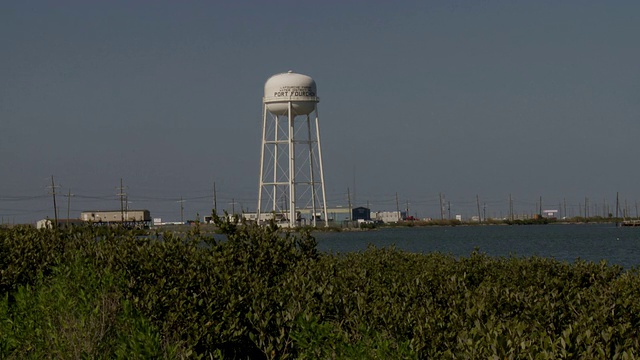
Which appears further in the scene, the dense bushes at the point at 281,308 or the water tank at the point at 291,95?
the water tank at the point at 291,95

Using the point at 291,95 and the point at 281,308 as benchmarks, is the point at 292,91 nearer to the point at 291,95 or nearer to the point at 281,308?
the point at 291,95

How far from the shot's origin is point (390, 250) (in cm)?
2853

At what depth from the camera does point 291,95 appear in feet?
383

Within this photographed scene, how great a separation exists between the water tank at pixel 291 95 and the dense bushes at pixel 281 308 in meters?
93.8

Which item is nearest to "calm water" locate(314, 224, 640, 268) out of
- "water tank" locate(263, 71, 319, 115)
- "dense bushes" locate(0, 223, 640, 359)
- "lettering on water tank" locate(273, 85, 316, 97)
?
"dense bushes" locate(0, 223, 640, 359)

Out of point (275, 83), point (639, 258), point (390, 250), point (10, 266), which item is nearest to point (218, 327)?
point (10, 266)

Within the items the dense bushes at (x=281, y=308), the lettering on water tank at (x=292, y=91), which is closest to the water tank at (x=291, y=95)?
the lettering on water tank at (x=292, y=91)

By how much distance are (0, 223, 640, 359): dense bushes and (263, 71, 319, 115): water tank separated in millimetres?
93775

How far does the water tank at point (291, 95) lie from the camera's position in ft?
383

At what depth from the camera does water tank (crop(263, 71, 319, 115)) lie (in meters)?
117

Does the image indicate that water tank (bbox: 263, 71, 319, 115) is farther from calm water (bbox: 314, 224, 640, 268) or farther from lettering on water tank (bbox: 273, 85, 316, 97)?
calm water (bbox: 314, 224, 640, 268)

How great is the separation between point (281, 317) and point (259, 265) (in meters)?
5.90

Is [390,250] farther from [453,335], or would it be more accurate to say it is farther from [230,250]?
[453,335]

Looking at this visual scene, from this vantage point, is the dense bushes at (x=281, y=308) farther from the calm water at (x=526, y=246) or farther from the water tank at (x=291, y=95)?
the water tank at (x=291, y=95)
